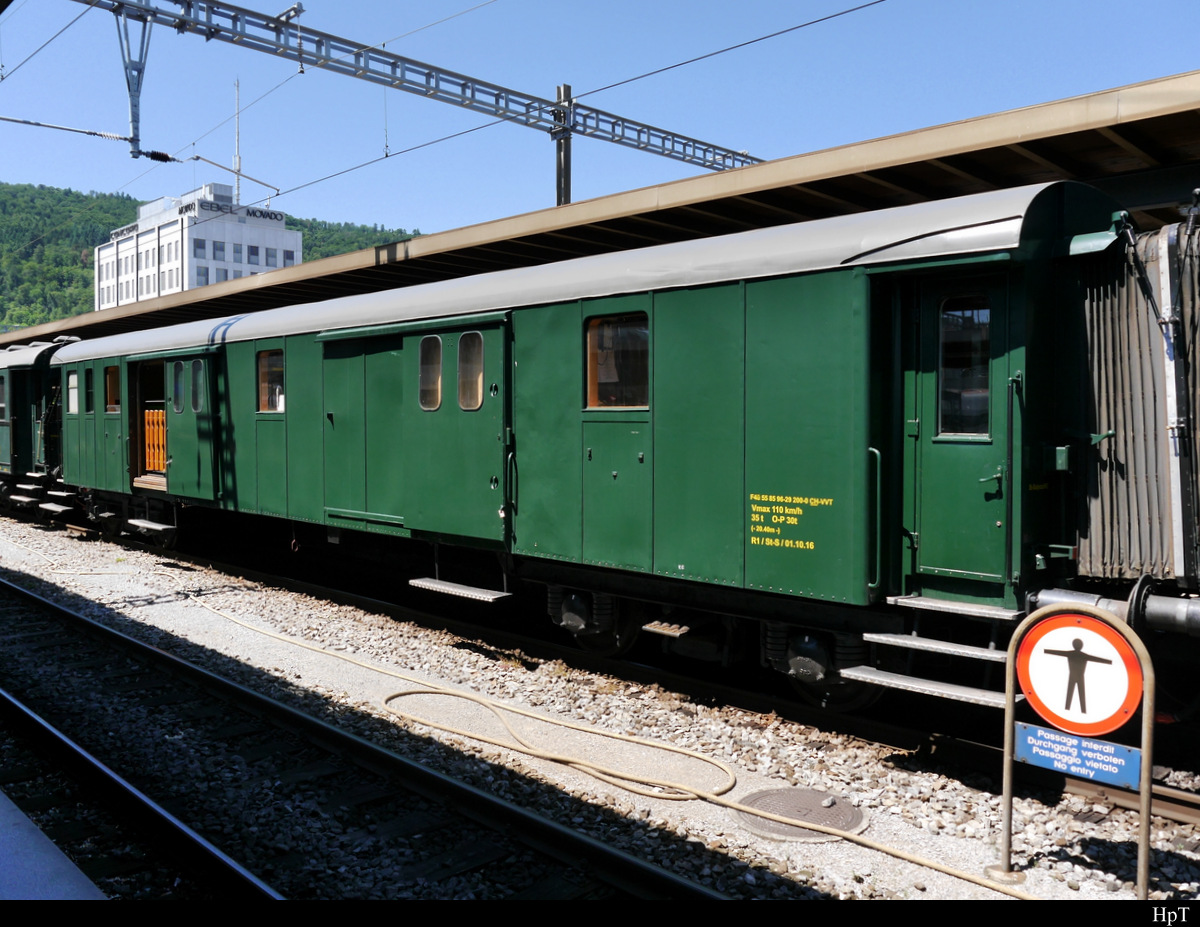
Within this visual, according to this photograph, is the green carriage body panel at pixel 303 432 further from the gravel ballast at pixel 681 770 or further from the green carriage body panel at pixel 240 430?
the gravel ballast at pixel 681 770

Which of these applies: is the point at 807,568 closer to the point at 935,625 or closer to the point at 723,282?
the point at 935,625

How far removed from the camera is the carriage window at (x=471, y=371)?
29.1 feet

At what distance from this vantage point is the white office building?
91.9 metres

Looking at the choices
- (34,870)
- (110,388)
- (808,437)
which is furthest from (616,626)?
(110,388)

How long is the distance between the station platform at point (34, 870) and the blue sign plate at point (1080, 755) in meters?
4.51

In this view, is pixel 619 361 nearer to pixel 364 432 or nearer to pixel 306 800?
pixel 364 432

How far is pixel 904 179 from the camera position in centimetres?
909

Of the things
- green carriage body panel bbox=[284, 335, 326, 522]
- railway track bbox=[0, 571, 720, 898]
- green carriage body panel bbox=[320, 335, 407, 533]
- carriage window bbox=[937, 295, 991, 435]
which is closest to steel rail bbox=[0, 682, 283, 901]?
railway track bbox=[0, 571, 720, 898]

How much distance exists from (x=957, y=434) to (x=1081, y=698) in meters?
1.95

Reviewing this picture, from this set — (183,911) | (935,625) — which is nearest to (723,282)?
(935,625)

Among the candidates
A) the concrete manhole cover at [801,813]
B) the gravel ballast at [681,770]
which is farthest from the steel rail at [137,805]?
the concrete manhole cover at [801,813]

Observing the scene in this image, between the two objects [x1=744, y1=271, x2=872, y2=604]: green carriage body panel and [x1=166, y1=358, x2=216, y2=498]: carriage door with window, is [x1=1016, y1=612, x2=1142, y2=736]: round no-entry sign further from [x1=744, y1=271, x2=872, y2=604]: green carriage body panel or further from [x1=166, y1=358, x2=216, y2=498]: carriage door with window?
[x1=166, y1=358, x2=216, y2=498]: carriage door with window

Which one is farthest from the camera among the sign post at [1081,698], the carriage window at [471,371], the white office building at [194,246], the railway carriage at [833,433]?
the white office building at [194,246]

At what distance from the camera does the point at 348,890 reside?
459 centimetres
